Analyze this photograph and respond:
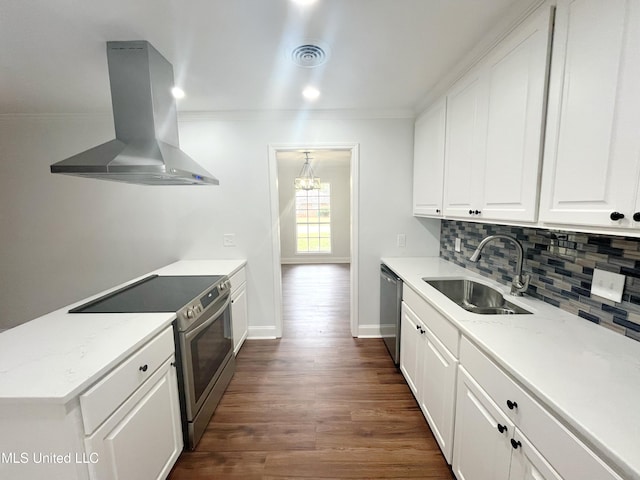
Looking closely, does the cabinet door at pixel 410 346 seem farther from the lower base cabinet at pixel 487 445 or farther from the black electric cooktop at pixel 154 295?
the black electric cooktop at pixel 154 295

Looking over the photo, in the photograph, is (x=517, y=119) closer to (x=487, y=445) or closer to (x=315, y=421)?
(x=487, y=445)

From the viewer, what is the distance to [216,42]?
155 centimetres

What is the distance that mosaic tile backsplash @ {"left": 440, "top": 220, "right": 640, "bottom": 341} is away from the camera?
1.08 m

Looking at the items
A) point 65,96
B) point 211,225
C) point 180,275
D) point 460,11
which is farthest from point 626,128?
point 65,96

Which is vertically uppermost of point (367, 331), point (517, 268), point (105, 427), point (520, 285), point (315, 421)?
point (517, 268)

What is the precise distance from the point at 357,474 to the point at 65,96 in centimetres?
365

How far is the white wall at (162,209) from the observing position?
8.84 ft

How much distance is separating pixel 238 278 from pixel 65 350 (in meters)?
1.59

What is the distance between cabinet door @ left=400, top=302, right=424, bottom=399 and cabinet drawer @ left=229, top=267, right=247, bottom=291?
1578mm

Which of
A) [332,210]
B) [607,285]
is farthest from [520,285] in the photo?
[332,210]

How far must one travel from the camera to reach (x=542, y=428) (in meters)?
0.80

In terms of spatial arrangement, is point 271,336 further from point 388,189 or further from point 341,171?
point 341,171

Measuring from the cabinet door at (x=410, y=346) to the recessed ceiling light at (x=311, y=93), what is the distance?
1.96m

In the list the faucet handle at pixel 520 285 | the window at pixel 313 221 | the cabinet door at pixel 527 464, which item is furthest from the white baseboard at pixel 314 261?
the cabinet door at pixel 527 464
